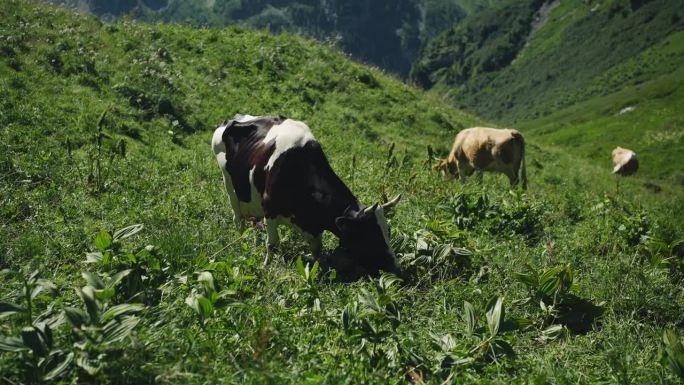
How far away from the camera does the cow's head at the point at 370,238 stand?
21.1ft

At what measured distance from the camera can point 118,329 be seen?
361 centimetres

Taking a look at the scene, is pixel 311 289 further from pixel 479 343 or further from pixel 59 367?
pixel 59 367

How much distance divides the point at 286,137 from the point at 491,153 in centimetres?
952

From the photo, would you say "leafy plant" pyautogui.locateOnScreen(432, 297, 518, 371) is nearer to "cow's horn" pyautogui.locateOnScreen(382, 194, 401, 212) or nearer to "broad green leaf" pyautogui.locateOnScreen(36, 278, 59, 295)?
"cow's horn" pyautogui.locateOnScreen(382, 194, 401, 212)

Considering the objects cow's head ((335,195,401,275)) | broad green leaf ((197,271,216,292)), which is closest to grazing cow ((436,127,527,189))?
cow's head ((335,195,401,275))

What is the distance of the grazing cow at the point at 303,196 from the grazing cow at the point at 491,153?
27.7ft

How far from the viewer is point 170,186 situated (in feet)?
32.3

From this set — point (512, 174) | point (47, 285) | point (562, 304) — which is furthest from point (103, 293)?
point (512, 174)

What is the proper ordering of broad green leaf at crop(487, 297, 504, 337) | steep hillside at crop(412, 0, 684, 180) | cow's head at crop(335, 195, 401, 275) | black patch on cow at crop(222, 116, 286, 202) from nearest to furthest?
broad green leaf at crop(487, 297, 504, 337)
cow's head at crop(335, 195, 401, 275)
black patch on cow at crop(222, 116, 286, 202)
steep hillside at crop(412, 0, 684, 180)

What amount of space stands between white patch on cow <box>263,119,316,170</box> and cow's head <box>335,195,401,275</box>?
49.2 inches

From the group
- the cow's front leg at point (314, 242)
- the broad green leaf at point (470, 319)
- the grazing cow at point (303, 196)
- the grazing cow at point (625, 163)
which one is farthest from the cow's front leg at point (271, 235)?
the grazing cow at point (625, 163)

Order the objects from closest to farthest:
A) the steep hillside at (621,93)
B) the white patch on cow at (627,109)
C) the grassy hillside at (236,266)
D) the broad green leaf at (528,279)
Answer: the grassy hillside at (236,266) < the broad green leaf at (528,279) < the steep hillside at (621,93) < the white patch on cow at (627,109)

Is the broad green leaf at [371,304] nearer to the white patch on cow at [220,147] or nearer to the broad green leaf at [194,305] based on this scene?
the broad green leaf at [194,305]

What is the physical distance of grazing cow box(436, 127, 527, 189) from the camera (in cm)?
1525
